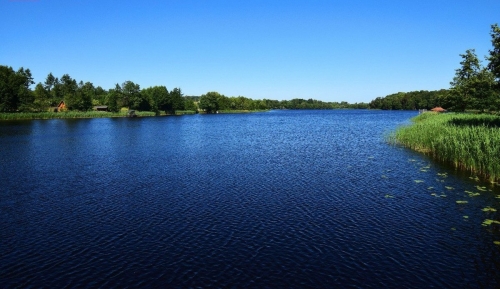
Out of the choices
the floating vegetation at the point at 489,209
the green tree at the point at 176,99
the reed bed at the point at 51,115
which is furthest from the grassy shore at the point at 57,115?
the floating vegetation at the point at 489,209

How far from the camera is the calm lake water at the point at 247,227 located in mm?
11961

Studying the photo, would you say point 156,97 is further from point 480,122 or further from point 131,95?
point 480,122

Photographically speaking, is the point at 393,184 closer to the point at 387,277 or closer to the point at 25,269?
the point at 387,277

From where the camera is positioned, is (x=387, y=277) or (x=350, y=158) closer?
(x=387, y=277)

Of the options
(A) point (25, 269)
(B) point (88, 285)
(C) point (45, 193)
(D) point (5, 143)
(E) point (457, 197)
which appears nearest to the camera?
(B) point (88, 285)

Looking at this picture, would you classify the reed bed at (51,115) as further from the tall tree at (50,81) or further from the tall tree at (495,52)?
the tall tree at (495,52)

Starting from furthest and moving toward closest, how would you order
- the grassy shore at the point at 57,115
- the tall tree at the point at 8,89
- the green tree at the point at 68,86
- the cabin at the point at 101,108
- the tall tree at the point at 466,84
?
the green tree at the point at 68,86
the cabin at the point at 101,108
the tall tree at the point at 8,89
the grassy shore at the point at 57,115
the tall tree at the point at 466,84

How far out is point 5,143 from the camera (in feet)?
166

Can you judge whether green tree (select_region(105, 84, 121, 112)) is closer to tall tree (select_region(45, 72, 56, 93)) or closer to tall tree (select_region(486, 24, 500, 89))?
tall tree (select_region(45, 72, 56, 93))

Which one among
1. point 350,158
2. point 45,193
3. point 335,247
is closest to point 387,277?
point 335,247

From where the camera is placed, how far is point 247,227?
16625 millimetres

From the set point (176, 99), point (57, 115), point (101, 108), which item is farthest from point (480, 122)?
point (176, 99)

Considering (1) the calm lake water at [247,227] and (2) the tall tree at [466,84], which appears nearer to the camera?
(1) the calm lake water at [247,227]

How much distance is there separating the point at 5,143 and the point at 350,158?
1929 inches
